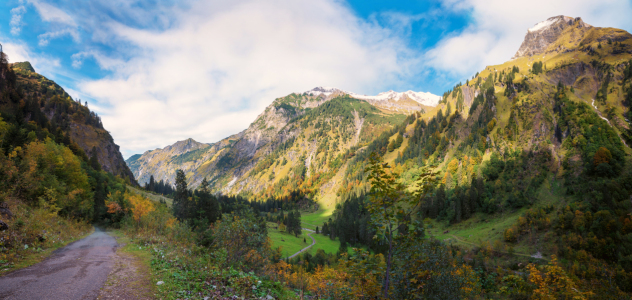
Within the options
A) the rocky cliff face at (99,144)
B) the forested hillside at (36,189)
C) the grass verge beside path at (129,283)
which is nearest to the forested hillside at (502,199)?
the grass verge beside path at (129,283)

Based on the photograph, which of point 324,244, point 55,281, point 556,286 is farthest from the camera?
point 324,244

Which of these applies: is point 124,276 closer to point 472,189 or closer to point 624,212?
point 624,212

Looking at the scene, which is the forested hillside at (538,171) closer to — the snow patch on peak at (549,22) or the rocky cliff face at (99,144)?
the snow patch on peak at (549,22)

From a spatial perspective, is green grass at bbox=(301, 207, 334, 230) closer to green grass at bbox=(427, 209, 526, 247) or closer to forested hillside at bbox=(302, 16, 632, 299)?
forested hillside at bbox=(302, 16, 632, 299)

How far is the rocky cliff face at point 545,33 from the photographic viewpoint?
178m

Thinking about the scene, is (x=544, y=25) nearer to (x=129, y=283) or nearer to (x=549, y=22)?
(x=549, y=22)

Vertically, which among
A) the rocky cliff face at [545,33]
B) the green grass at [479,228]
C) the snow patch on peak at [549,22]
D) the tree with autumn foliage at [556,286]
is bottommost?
the green grass at [479,228]

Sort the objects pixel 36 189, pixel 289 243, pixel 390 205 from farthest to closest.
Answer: pixel 289 243
pixel 36 189
pixel 390 205

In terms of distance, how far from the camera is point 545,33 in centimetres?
18812

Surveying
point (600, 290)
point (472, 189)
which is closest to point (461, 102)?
point (472, 189)

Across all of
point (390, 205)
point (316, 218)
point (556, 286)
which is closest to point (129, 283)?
point (390, 205)

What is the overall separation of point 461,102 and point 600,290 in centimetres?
15851

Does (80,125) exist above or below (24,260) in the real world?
above

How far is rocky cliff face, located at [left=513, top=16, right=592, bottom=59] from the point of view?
177625 mm
